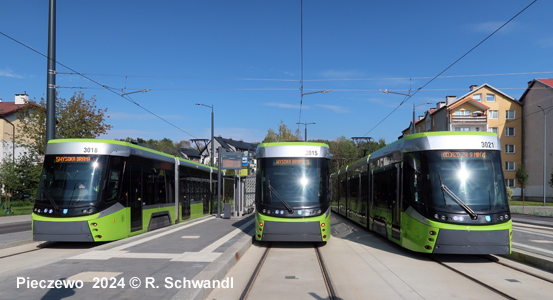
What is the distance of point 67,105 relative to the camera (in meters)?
31.1

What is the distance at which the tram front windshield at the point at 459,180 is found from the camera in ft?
32.2

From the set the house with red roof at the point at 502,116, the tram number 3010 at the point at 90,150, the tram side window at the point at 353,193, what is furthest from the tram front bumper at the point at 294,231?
the house with red roof at the point at 502,116

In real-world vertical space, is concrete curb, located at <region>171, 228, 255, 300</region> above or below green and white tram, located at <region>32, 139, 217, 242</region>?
below

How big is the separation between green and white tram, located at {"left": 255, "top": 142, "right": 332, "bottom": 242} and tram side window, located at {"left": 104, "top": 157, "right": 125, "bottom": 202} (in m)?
4.02

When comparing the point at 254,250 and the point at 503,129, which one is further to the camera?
the point at 503,129

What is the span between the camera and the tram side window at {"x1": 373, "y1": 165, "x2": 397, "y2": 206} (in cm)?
1205

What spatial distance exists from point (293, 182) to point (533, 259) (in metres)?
6.06

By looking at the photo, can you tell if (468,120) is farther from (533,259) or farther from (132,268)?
(132,268)

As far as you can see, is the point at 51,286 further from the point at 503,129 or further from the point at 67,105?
the point at 503,129

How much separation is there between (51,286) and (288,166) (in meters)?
7.16

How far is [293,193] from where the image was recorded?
40.0 feet

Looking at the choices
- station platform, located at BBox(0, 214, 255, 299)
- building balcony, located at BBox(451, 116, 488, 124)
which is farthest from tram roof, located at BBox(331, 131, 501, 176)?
building balcony, located at BBox(451, 116, 488, 124)

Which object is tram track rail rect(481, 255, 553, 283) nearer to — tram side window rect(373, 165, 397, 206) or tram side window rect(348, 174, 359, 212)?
tram side window rect(373, 165, 397, 206)

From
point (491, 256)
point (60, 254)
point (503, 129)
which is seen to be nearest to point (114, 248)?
point (60, 254)
